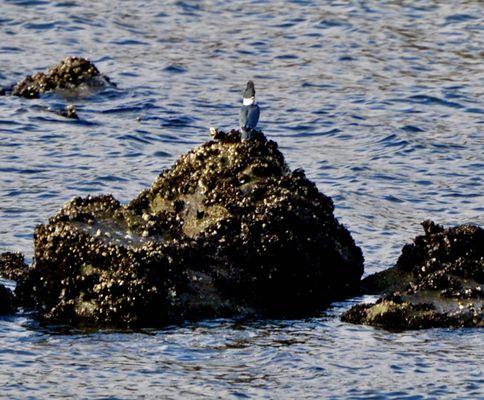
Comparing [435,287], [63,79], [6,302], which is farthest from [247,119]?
[63,79]

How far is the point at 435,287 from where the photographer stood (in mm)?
11750

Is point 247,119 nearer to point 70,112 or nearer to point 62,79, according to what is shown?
point 70,112

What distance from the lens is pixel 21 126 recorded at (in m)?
19.3

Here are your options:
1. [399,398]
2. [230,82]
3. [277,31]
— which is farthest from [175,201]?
[277,31]

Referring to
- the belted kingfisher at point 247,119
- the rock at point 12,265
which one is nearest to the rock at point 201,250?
the belted kingfisher at point 247,119

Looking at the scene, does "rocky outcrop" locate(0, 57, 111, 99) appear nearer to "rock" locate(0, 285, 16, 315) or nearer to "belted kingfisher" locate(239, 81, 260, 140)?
"belted kingfisher" locate(239, 81, 260, 140)

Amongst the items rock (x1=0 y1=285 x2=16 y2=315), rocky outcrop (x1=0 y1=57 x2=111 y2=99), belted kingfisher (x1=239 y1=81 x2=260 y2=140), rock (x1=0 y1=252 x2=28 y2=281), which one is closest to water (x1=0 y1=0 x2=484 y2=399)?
rock (x1=0 y1=285 x2=16 y2=315)

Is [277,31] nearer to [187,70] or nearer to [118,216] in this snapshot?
[187,70]

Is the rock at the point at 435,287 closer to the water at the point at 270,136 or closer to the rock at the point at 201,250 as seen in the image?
the water at the point at 270,136

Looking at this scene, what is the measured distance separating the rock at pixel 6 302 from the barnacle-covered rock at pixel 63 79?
9199 millimetres

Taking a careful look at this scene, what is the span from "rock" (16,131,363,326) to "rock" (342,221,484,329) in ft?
1.98

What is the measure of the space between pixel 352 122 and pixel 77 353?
1014 cm

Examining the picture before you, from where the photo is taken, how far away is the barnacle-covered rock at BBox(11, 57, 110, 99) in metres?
20.9

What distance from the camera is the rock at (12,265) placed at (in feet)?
42.1
